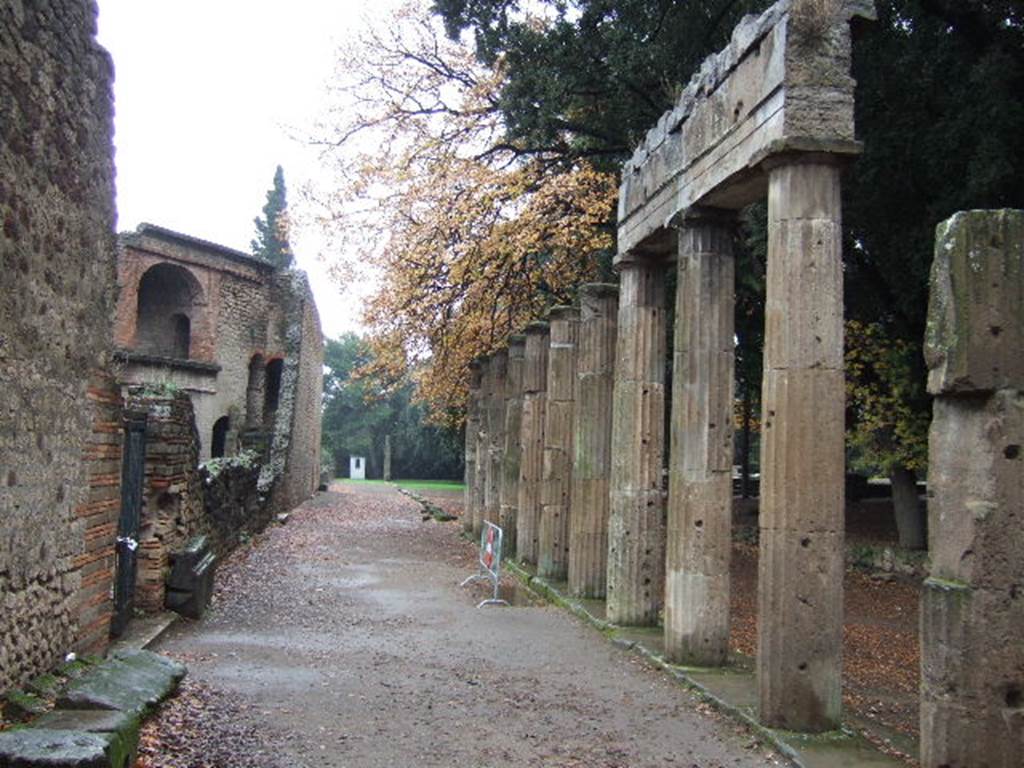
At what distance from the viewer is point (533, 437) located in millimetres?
14164

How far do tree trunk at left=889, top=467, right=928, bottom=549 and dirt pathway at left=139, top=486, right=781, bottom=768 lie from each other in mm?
7532

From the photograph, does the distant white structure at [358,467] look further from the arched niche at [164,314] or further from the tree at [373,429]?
the arched niche at [164,314]

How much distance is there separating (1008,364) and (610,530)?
213 inches

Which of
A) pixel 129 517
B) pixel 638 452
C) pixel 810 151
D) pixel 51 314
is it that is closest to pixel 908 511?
pixel 638 452

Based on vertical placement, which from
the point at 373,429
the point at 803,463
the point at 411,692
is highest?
the point at 373,429

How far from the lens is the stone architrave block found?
4602 mm

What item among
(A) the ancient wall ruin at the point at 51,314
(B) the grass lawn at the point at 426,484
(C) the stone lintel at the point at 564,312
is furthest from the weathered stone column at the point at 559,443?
(B) the grass lawn at the point at 426,484

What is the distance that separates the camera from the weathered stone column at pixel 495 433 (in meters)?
17.9

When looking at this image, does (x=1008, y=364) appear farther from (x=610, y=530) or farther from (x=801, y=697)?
(x=610, y=530)

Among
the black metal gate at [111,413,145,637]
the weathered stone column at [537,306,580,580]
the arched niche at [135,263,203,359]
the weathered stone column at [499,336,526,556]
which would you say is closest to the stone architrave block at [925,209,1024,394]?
the black metal gate at [111,413,145,637]

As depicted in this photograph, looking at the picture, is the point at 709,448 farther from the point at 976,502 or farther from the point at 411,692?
the point at 976,502

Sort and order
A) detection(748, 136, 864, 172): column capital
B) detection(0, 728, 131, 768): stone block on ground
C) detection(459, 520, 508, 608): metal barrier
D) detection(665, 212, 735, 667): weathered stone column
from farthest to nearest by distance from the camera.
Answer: detection(459, 520, 508, 608): metal barrier < detection(665, 212, 735, 667): weathered stone column < detection(748, 136, 864, 172): column capital < detection(0, 728, 131, 768): stone block on ground

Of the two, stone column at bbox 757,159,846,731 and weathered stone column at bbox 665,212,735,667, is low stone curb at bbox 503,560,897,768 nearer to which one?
stone column at bbox 757,159,846,731

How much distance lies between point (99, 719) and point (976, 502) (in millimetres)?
4336
